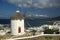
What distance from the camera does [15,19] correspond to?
97.7ft

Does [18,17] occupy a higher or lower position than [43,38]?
higher

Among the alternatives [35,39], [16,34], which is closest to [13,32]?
[16,34]

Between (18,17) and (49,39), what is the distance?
6.31 metres

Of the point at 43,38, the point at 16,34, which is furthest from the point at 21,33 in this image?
the point at 43,38

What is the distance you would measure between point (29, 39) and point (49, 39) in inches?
114

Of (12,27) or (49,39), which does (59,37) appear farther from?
(12,27)

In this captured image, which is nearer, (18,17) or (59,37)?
(59,37)

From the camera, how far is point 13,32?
29766 millimetres

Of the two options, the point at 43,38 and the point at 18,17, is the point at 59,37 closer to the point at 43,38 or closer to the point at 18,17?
Answer: the point at 43,38

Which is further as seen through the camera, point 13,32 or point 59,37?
point 13,32

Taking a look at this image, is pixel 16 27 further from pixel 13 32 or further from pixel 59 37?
pixel 59 37

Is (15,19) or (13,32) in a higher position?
(15,19)

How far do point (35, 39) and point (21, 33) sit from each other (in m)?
4.98

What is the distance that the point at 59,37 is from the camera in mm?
26078
